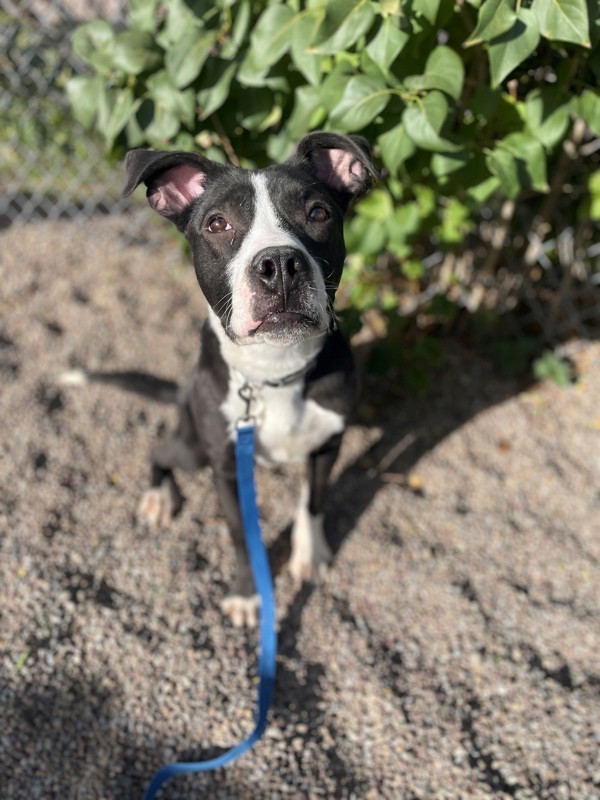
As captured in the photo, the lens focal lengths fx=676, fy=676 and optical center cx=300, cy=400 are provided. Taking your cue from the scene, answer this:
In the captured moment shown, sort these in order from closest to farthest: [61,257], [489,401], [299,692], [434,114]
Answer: [434,114], [299,692], [489,401], [61,257]

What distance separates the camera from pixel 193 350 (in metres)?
4.19

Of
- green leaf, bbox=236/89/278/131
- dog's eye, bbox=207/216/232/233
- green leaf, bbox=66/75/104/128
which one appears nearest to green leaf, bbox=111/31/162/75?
green leaf, bbox=66/75/104/128

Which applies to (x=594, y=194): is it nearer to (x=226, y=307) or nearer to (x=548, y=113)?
(x=548, y=113)

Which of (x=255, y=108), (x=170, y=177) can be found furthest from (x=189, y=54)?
(x=170, y=177)

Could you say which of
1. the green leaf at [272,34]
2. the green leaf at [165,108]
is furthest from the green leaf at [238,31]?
the green leaf at [165,108]

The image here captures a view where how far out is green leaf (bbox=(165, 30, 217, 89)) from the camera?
2.65 metres

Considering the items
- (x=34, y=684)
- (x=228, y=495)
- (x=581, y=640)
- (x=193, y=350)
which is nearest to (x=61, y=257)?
(x=193, y=350)

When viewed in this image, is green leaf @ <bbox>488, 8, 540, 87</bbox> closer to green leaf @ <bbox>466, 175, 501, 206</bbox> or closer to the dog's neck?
green leaf @ <bbox>466, 175, 501, 206</bbox>

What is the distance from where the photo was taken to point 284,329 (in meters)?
2.06

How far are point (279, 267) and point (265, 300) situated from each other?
0.10m

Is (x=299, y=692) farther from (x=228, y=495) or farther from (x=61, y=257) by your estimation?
(x=61, y=257)

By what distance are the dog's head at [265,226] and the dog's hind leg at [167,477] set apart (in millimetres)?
948

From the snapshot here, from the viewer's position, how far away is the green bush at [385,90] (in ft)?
7.49

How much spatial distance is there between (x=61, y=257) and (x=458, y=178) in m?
3.04
